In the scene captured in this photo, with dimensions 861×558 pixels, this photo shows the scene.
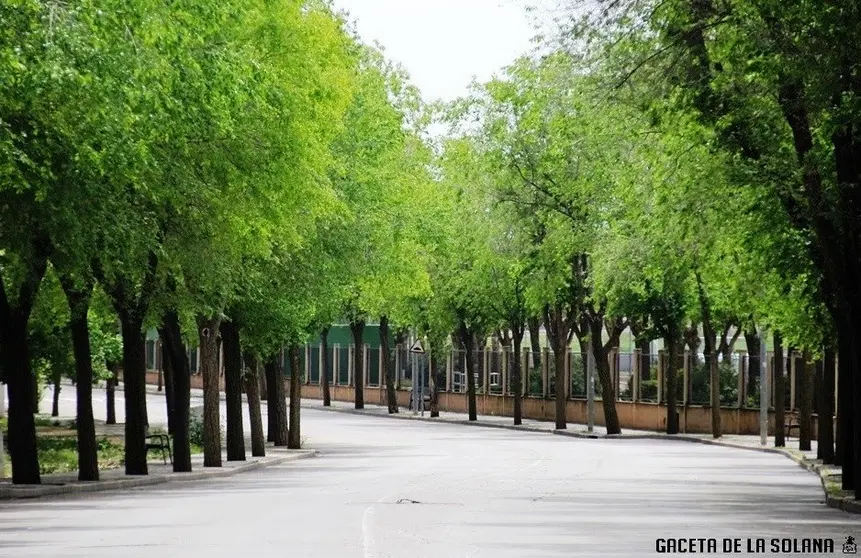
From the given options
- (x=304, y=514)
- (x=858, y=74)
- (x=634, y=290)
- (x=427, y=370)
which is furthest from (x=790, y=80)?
(x=427, y=370)

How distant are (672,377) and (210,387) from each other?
26.7m

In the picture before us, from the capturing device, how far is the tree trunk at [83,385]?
109 ft

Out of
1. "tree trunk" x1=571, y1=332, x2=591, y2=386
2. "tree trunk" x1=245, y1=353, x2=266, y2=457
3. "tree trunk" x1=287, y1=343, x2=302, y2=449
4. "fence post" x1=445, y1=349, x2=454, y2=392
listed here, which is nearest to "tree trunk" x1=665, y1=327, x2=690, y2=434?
"tree trunk" x1=571, y1=332, x2=591, y2=386

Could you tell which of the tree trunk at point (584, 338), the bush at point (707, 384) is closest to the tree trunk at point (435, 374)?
the tree trunk at point (584, 338)

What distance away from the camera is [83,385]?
33906 mm

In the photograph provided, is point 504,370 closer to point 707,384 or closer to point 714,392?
point 707,384

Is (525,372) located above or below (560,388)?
above

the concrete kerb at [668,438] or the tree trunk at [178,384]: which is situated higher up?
the tree trunk at [178,384]

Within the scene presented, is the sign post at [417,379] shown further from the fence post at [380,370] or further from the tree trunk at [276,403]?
the tree trunk at [276,403]

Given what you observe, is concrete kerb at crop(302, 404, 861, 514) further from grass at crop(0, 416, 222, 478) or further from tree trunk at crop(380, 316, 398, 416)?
grass at crop(0, 416, 222, 478)

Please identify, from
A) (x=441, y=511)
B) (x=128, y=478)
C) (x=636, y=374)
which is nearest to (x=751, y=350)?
(x=636, y=374)

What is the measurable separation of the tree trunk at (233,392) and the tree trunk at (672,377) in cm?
2210

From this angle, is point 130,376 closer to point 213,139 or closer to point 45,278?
point 45,278

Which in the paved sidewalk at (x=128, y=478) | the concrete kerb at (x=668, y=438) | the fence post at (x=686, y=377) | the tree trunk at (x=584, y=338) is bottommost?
the concrete kerb at (x=668, y=438)
